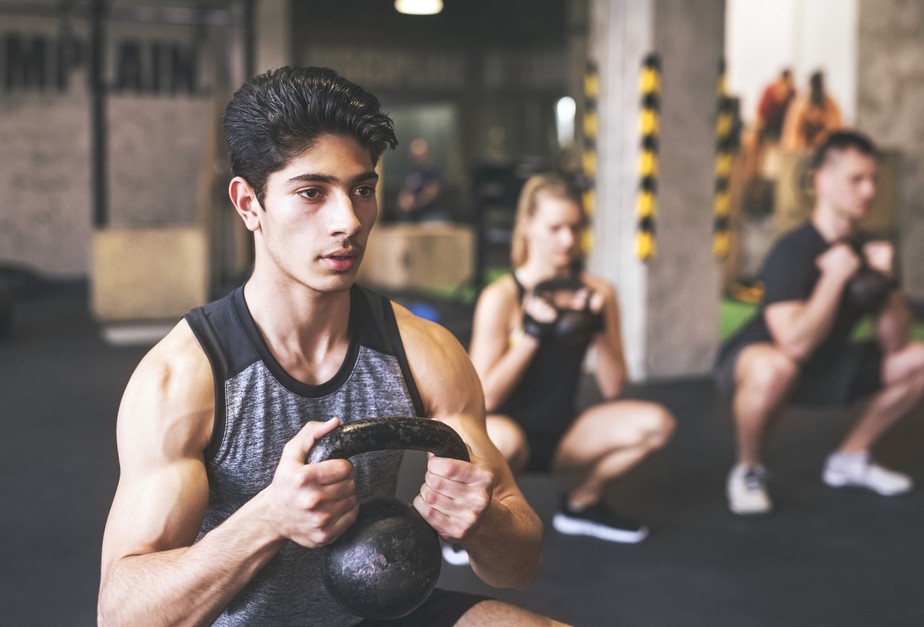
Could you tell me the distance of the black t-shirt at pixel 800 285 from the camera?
3.35 m

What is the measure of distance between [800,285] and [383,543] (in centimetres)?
246

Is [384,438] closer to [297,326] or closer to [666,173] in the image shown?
[297,326]

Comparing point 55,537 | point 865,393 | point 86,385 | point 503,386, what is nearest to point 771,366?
point 865,393

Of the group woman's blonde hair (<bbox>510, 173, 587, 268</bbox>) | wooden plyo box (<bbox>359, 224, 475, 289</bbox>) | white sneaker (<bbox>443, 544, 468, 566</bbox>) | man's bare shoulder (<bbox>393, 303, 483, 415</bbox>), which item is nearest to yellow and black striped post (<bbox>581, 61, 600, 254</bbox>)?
woman's blonde hair (<bbox>510, 173, 587, 268</bbox>)

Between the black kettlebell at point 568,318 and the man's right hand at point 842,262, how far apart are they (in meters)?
0.91

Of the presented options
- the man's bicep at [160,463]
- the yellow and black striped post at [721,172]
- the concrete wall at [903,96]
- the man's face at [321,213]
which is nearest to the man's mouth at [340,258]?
the man's face at [321,213]

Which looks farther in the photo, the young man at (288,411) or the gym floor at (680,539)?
the gym floor at (680,539)

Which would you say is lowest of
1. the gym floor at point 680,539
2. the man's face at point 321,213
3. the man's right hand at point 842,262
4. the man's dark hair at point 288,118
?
the gym floor at point 680,539

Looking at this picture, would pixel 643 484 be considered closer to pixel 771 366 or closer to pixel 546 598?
pixel 771 366

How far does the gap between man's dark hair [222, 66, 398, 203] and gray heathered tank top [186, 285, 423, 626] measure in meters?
0.21

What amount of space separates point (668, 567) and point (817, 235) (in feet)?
4.08

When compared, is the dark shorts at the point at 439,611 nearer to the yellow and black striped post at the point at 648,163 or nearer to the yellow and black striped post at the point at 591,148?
the yellow and black striped post at the point at 648,163

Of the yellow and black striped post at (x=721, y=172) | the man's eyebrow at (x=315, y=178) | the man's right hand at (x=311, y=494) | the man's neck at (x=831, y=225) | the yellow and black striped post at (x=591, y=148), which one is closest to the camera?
the man's right hand at (x=311, y=494)

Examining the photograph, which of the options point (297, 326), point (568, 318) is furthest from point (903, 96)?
point (297, 326)
